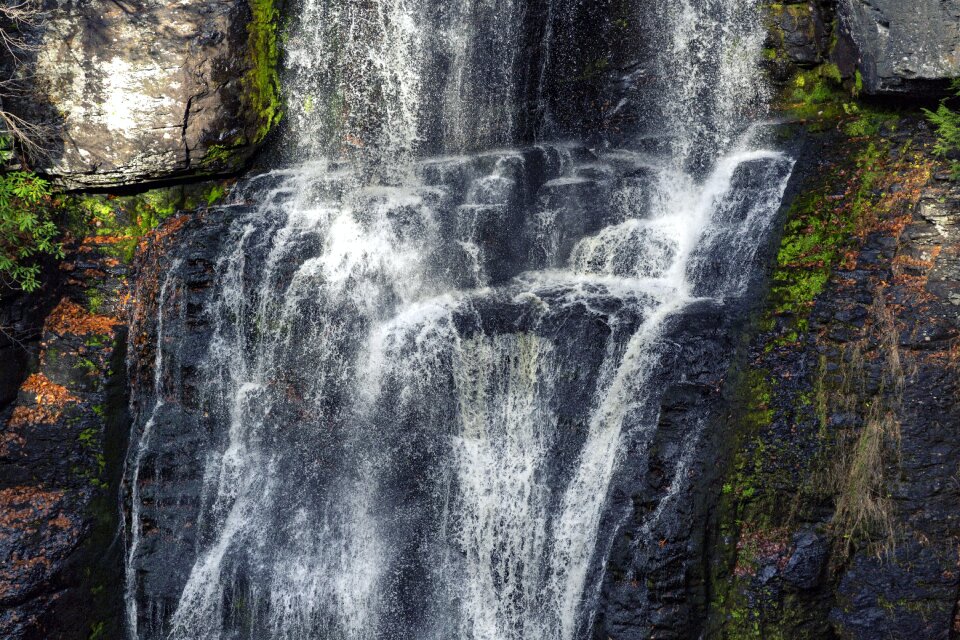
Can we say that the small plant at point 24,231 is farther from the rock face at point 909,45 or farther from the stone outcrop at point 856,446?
the rock face at point 909,45

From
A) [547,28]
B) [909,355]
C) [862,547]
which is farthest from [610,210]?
[862,547]

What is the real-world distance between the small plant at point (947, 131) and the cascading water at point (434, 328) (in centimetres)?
140

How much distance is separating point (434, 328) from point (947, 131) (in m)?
4.73

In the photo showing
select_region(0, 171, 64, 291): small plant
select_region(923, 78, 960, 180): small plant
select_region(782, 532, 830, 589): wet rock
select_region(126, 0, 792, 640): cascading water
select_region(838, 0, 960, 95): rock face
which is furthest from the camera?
select_region(0, 171, 64, 291): small plant

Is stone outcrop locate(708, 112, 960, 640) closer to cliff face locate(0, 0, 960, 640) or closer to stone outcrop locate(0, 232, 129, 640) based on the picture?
cliff face locate(0, 0, 960, 640)

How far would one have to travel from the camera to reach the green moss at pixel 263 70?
9461mm

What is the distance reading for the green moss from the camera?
9461 millimetres

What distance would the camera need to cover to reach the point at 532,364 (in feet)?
23.2

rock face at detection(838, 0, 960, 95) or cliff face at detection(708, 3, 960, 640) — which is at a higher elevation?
rock face at detection(838, 0, 960, 95)

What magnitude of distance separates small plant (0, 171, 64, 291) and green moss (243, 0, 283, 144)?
246cm

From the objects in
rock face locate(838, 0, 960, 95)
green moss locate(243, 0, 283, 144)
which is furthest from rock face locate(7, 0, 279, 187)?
rock face locate(838, 0, 960, 95)

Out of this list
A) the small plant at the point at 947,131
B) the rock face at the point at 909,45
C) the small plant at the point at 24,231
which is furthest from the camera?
the small plant at the point at 24,231

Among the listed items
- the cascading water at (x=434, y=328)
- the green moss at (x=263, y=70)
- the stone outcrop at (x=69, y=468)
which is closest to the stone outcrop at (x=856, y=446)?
the cascading water at (x=434, y=328)

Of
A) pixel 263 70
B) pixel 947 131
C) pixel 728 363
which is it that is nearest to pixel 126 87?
pixel 263 70
